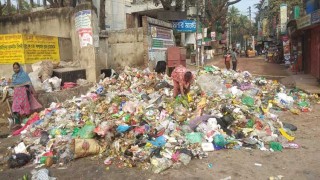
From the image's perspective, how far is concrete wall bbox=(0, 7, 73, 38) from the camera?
1141 cm

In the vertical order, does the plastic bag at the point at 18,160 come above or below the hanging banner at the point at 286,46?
below

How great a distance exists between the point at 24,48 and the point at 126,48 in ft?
12.3

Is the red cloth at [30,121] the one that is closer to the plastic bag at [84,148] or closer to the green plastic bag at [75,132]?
the green plastic bag at [75,132]

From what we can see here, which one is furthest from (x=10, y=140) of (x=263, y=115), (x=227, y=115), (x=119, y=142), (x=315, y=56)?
(x=315, y=56)

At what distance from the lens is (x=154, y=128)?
5.62 meters

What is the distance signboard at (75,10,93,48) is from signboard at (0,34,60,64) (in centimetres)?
130

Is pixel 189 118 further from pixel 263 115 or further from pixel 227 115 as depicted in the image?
pixel 263 115

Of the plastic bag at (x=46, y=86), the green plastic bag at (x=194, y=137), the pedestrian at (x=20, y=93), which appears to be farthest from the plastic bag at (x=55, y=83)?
the green plastic bag at (x=194, y=137)

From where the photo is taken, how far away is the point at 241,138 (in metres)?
5.49

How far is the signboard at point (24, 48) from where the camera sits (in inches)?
373

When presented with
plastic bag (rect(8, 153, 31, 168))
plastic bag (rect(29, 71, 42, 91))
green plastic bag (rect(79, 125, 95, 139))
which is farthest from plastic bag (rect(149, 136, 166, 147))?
plastic bag (rect(29, 71, 42, 91))

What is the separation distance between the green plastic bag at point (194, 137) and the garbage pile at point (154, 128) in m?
0.02

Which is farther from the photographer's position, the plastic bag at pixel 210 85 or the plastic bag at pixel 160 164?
the plastic bag at pixel 210 85

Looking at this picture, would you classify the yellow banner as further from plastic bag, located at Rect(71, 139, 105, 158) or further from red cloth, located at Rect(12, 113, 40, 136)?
plastic bag, located at Rect(71, 139, 105, 158)
